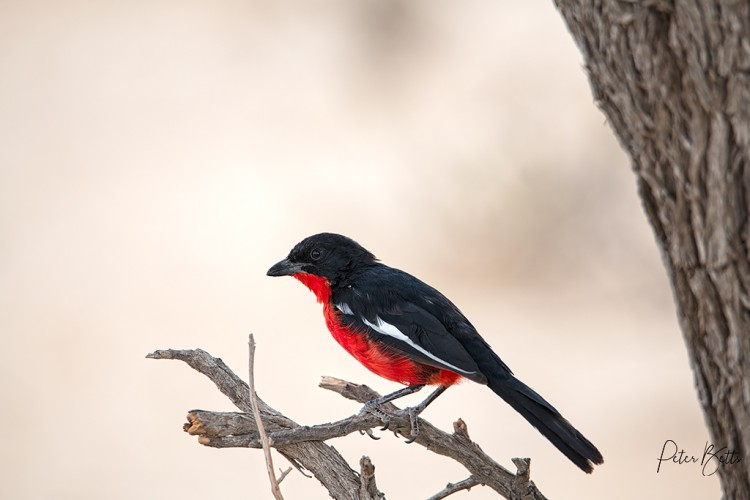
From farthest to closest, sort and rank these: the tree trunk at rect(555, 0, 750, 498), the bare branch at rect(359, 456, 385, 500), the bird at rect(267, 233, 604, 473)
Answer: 1. the bird at rect(267, 233, 604, 473)
2. the bare branch at rect(359, 456, 385, 500)
3. the tree trunk at rect(555, 0, 750, 498)

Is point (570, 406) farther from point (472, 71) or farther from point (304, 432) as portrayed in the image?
point (304, 432)

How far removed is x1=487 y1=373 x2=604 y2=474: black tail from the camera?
3936 mm

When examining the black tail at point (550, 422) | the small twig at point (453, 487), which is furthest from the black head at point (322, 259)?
the small twig at point (453, 487)

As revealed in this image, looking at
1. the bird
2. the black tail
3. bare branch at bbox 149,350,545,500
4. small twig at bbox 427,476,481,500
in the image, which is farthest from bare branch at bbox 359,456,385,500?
the black tail

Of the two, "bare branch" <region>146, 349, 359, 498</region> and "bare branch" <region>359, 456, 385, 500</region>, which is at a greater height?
"bare branch" <region>146, 349, 359, 498</region>

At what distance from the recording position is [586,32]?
8.44ft

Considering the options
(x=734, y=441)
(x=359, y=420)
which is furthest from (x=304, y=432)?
(x=734, y=441)

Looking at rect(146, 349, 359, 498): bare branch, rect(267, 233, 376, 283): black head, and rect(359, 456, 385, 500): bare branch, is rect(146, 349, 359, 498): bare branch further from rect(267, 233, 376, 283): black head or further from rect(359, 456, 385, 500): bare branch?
rect(267, 233, 376, 283): black head

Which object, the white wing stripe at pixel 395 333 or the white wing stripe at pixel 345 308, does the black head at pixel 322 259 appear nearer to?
the white wing stripe at pixel 345 308

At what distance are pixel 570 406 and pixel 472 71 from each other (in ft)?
15.3

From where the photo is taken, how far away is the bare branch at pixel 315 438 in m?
3.68

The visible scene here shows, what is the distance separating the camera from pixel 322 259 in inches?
209

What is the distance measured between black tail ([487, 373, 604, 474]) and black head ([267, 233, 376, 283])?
1.13m

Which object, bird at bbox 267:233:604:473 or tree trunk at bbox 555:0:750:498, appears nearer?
tree trunk at bbox 555:0:750:498
